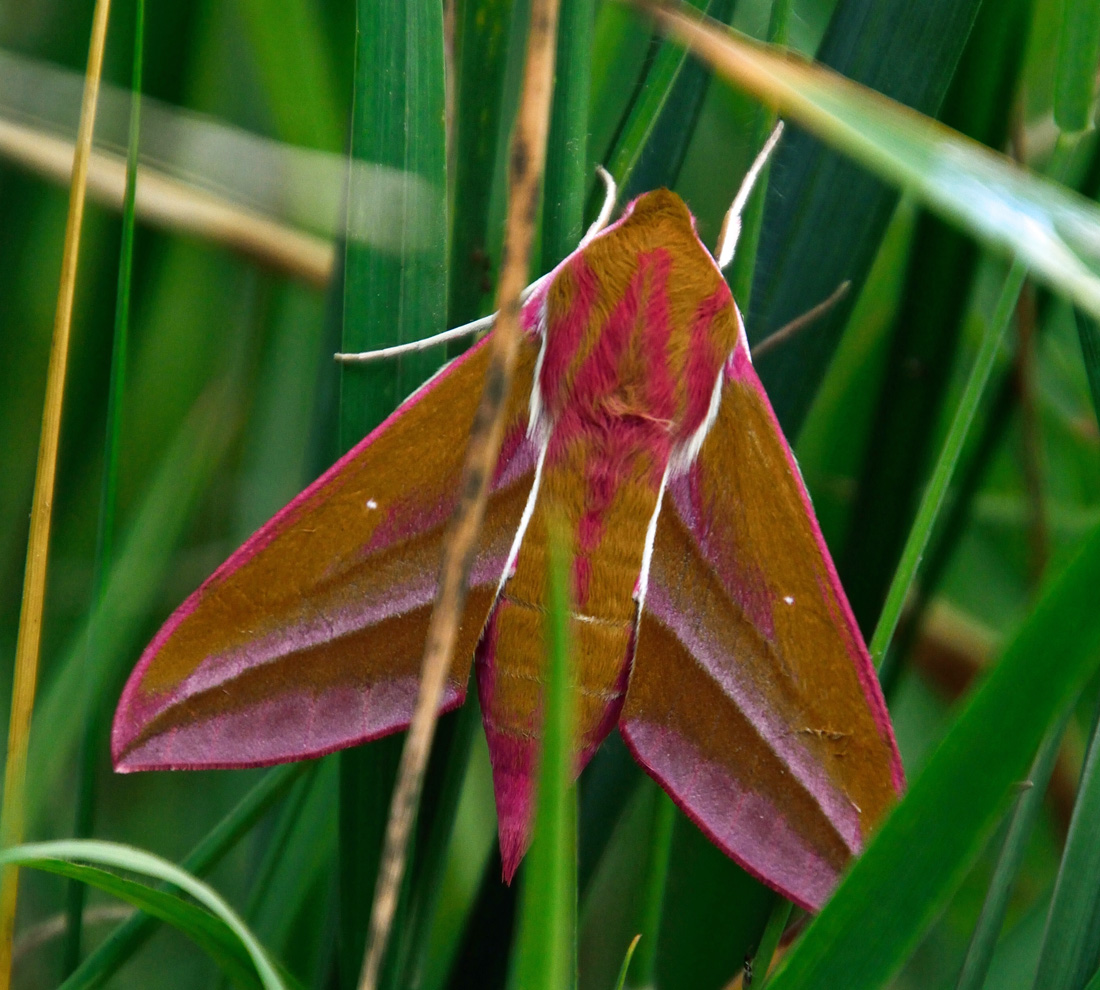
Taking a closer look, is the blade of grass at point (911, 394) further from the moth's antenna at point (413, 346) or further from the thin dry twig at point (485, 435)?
the thin dry twig at point (485, 435)

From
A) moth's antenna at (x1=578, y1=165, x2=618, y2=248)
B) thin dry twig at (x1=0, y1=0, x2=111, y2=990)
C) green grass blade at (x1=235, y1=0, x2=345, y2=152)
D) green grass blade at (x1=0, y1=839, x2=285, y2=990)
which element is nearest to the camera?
green grass blade at (x1=0, y1=839, x2=285, y2=990)

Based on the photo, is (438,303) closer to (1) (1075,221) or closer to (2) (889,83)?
(2) (889,83)

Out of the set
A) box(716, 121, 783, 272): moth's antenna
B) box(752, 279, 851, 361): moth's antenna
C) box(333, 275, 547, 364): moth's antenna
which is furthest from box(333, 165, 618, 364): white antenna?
box(752, 279, 851, 361): moth's antenna

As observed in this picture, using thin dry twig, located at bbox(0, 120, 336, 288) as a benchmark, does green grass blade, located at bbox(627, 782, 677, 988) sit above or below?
below

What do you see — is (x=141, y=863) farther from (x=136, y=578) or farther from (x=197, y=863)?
(x=136, y=578)

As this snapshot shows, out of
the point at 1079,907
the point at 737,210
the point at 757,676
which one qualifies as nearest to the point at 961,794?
the point at 1079,907

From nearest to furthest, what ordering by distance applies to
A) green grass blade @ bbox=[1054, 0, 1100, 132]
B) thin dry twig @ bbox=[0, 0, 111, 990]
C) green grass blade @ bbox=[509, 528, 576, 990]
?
1. green grass blade @ bbox=[509, 528, 576, 990]
2. green grass blade @ bbox=[1054, 0, 1100, 132]
3. thin dry twig @ bbox=[0, 0, 111, 990]

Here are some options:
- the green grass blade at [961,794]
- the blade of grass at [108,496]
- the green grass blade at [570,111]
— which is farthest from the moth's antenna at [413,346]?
the green grass blade at [961,794]

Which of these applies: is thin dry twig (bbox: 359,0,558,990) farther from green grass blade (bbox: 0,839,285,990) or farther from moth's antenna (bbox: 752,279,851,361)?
moth's antenna (bbox: 752,279,851,361)
